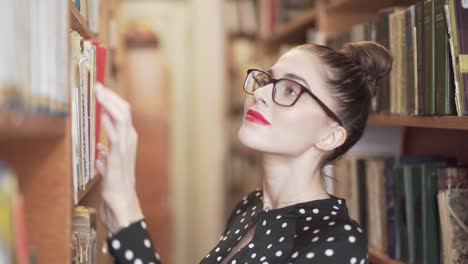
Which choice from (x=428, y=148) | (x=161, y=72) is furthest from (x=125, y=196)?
(x=161, y=72)

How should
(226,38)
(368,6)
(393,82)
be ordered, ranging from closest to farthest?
(393,82) → (368,6) → (226,38)

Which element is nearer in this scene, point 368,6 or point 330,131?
point 330,131

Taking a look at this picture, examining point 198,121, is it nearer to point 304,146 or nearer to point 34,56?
point 304,146

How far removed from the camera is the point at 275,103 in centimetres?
139

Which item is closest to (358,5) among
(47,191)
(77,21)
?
(77,21)

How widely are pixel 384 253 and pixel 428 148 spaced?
0.41m

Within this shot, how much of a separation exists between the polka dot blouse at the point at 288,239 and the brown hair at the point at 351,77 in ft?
0.55

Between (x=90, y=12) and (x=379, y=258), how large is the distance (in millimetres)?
1087

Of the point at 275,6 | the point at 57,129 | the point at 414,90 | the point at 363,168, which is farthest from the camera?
the point at 275,6

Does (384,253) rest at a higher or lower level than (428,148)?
Result: lower

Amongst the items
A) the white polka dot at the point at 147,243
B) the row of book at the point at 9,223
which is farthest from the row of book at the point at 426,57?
the row of book at the point at 9,223

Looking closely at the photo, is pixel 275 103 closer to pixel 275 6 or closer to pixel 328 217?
pixel 328 217

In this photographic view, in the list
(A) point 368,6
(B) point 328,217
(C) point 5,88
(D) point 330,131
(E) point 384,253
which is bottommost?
(E) point 384,253

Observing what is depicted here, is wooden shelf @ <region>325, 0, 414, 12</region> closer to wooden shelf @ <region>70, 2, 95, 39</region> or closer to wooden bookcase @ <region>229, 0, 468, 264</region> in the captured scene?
wooden bookcase @ <region>229, 0, 468, 264</region>
